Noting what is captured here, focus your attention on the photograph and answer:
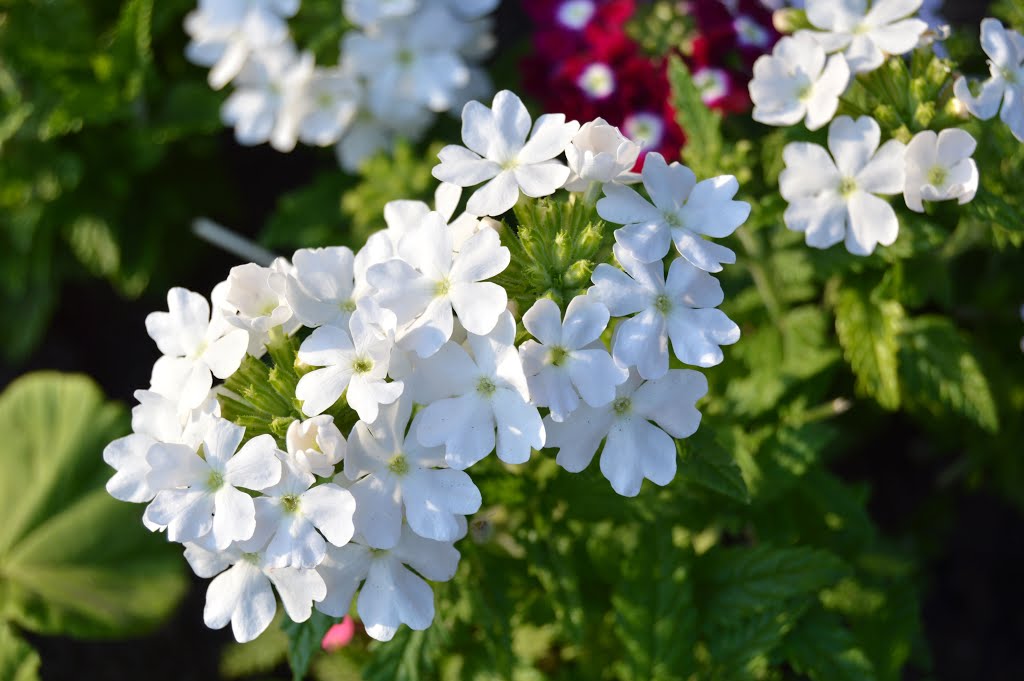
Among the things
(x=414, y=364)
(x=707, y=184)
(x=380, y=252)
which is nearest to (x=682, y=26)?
(x=707, y=184)

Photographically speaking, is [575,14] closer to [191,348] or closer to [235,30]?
[235,30]

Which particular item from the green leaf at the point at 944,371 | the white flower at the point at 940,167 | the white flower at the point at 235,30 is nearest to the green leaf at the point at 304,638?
the white flower at the point at 940,167

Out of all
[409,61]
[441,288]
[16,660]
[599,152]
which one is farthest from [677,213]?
[16,660]

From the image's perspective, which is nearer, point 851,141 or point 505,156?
point 505,156

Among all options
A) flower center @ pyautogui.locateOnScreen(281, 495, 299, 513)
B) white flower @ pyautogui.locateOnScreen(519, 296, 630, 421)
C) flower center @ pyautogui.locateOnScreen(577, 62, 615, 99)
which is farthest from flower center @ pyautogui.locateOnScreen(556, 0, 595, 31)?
flower center @ pyautogui.locateOnScreen(281, 495, 299, 513)

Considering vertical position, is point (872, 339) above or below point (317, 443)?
below

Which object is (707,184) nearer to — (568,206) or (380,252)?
(568,206)
